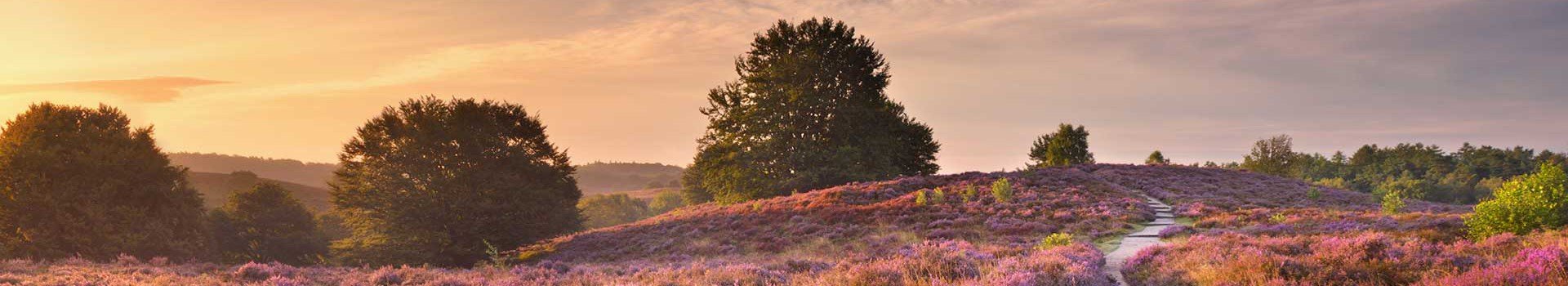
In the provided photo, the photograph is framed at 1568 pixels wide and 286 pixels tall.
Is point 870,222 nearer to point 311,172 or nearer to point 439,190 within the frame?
point 439,190

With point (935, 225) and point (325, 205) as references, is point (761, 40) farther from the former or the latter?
point (325, 205)

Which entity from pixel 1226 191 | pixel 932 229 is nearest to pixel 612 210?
pixel 932 229

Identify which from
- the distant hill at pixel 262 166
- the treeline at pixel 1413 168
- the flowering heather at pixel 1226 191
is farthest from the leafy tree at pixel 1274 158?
the distant hill at pixel 262 166

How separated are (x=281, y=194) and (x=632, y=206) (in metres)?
44.0

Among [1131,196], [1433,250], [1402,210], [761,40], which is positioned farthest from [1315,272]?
[761,40]

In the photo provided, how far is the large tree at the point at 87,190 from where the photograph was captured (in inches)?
995

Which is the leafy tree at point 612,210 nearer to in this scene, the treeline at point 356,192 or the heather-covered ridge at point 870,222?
the treeline at point 356,192

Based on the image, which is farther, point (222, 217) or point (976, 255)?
point (222, 217)

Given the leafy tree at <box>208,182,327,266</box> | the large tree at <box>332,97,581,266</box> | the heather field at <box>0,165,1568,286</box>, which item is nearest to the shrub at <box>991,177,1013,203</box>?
the heather field at <box>0,165,1568,286</box>

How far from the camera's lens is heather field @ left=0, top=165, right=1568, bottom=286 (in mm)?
9859

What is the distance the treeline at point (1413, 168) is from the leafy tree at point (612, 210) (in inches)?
2760

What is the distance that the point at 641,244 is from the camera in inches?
958

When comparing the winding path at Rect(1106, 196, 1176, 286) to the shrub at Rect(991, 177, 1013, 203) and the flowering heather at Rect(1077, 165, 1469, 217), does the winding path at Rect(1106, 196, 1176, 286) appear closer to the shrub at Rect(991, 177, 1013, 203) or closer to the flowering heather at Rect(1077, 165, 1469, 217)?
the flowering heather at Rect(1077, 165, 1469, 217)

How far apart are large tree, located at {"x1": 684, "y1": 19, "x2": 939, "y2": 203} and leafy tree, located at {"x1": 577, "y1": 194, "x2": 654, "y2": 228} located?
25.8 m
